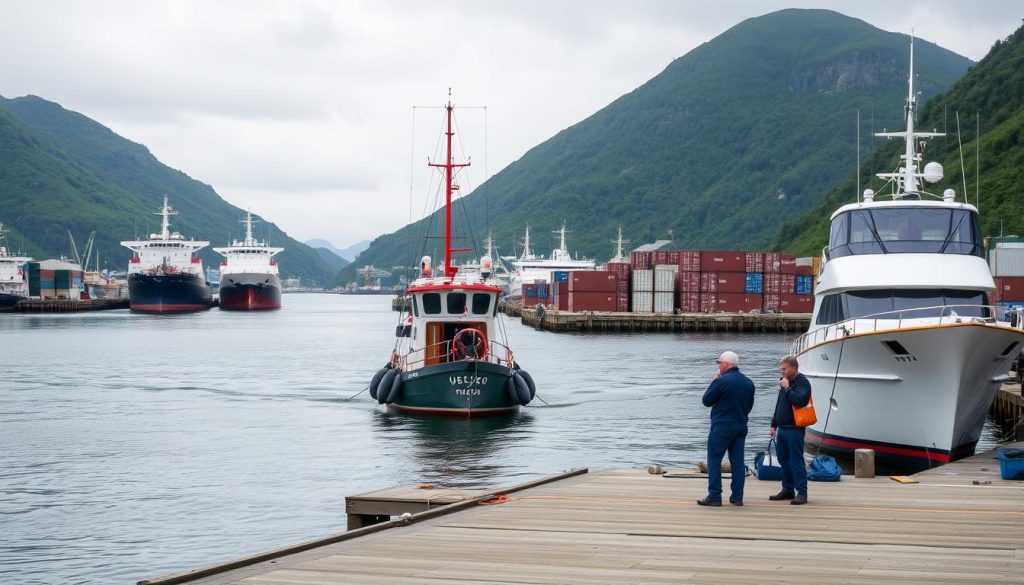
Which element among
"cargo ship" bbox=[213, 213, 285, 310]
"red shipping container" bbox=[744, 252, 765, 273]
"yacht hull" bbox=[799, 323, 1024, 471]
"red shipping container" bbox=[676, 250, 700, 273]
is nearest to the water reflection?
"yacht hull" bbox=[799, 323, 1024, 471]

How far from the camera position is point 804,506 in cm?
1370

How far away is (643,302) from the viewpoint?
339ft

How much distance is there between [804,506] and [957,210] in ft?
43.4

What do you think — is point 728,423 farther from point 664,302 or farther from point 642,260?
point 642,260

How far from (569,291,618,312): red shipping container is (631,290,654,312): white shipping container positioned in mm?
2340

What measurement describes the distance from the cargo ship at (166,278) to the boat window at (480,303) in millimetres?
118719

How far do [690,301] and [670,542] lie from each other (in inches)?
3633

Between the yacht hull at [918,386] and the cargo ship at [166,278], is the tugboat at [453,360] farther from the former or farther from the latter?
the cargo ship at [166,278]

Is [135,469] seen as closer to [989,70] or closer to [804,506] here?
[804,506]

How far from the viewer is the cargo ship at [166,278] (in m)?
147

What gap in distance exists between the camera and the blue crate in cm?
1631

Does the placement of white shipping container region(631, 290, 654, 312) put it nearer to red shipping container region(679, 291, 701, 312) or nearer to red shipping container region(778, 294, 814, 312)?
red shipping container region(679, 291, 701, 312)

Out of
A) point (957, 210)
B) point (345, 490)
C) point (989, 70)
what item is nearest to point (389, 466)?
point (345, 490)

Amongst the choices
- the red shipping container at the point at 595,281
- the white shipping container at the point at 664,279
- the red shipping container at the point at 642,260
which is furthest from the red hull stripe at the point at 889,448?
the red shipping container at the point at 642,260
